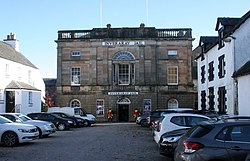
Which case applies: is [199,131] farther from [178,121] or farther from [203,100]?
[203,100]

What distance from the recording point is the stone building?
48219mm

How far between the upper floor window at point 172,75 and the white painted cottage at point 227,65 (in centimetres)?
1362

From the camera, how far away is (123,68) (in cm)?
4922

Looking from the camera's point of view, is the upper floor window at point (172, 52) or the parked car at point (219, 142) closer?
the parked car at point (219, 142)

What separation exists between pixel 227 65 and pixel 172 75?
22.0m

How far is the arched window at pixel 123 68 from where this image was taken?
4884cm

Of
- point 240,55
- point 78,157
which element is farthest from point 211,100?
point 78,157

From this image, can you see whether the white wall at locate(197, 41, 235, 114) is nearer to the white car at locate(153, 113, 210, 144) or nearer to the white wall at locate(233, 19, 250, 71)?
the white wall at locate(233, 19, 250, 71)

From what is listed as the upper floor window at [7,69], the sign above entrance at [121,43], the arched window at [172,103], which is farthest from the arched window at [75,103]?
the arched window at [172,103]

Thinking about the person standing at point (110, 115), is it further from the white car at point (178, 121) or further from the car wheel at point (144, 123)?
the white car at point (178, 121)

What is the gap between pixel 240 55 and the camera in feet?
82.6

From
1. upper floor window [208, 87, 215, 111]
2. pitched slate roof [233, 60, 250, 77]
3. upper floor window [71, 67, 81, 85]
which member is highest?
upper floor window [71, 67, 81, 85]

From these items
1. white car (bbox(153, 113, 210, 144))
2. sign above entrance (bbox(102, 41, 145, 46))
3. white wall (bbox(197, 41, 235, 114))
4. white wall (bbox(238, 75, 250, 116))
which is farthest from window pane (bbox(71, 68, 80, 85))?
white car (bbox(153, 113, 210, 144))

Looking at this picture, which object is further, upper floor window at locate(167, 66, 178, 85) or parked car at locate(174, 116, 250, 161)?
upper floor window at locate(167, 66, 178, 85)
